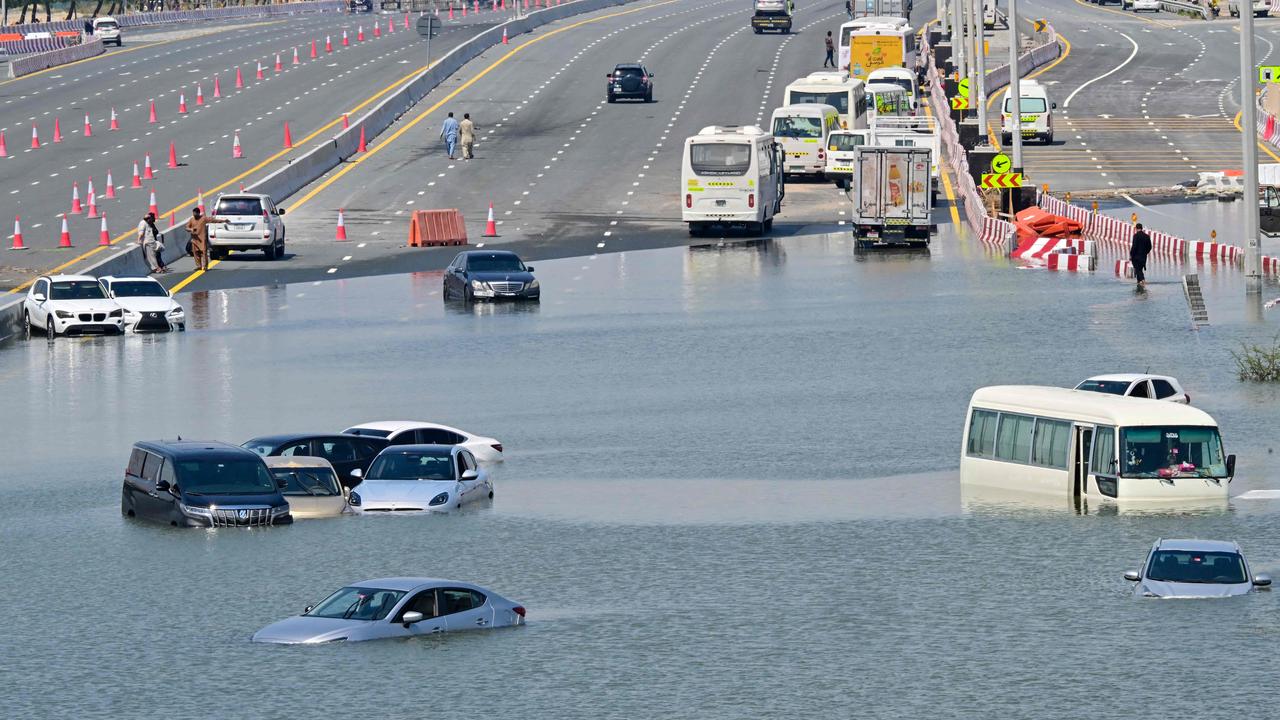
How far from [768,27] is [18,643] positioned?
340ft

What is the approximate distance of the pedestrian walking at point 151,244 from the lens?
205 feet

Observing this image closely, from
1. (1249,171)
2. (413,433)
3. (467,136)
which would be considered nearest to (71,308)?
(413,433)

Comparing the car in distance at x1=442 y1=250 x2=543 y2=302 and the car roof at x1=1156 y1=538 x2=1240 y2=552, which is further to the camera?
the car in distance at x1=442 y1=250 x2=543 y2=302

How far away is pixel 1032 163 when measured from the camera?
90500 millimetres

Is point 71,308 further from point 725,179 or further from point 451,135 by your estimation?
point 451,135

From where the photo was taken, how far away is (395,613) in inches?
1131

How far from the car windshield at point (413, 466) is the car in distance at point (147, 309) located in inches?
756

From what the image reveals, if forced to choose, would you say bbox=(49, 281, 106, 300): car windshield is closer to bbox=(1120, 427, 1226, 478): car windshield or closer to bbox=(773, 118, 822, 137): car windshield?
bbox=(1120, 427, 1226, 478): car windshield

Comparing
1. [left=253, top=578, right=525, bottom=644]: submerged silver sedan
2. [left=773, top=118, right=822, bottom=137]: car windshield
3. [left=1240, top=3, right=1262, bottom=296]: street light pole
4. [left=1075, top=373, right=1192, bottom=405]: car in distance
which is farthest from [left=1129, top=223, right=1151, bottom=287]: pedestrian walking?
[left=253, top=578, right=525, bottom=644]: submerged silver sedan

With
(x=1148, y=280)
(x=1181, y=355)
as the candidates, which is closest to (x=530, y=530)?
(x=1181, y=355)

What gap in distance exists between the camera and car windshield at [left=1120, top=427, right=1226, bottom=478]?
33844mm

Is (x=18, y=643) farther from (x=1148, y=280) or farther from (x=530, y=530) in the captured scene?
(x=1148, y=280)

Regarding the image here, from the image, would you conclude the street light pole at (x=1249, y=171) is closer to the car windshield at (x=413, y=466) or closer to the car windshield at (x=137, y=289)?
the car windshield at (x=137, y=289)

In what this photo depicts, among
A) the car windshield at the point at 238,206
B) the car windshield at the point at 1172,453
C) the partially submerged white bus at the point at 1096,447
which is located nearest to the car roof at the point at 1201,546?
the partially submerged white bus at the point at 1096,447
